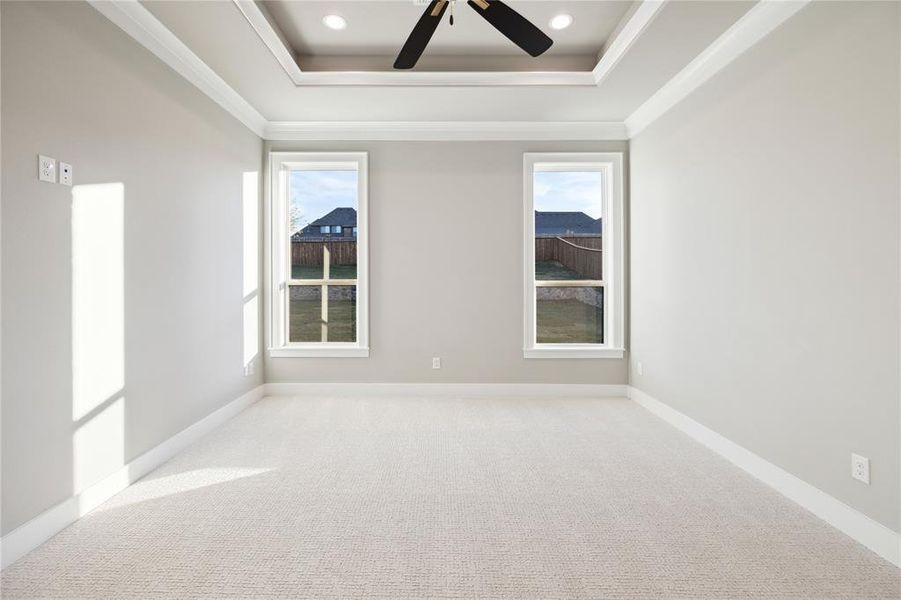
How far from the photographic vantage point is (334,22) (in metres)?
2.90

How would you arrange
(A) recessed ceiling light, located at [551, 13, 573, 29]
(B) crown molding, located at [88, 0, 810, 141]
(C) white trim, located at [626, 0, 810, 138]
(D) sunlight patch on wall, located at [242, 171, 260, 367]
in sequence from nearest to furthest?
(C) white trim, located at [626, 0, 810, 138]
(B) crown molding, located at [88, 0, 810, 141]
(A) recessed ceiling light, located at [551, 13, 573, 29]
(D) sunlight patch on wall, located at [242, 171, 260, 367]

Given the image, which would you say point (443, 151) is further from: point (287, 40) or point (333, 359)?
point (333, 359)

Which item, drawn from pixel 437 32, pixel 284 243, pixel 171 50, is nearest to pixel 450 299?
pixel 284 243

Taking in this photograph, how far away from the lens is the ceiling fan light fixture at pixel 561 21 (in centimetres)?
287

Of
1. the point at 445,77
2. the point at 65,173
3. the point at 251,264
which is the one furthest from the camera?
the point at 251,264

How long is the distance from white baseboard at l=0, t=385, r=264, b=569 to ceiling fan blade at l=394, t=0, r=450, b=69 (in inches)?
111

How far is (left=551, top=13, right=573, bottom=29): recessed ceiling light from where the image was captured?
2.87 m

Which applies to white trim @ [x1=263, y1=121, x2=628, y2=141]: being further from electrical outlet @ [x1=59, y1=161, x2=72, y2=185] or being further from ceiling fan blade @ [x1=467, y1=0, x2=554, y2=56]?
electrical outlet @ [x1=59, y1=161, x2=72, y2=185]

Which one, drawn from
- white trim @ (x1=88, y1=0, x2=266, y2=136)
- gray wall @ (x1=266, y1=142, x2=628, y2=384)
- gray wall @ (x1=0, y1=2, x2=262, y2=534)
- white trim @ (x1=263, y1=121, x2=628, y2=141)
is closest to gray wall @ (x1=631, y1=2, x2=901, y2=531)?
white trim @ (x1=263, y1=121, x2=628, y2=141)

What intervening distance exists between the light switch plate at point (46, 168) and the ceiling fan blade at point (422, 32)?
176 cm

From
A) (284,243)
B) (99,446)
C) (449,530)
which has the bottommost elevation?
(449,530)

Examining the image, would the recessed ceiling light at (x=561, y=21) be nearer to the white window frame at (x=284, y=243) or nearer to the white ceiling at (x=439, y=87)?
the white ceiling at (x=439, y=87)

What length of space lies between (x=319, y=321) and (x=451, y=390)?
1559 millimetres

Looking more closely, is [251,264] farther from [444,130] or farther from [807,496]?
[807,496]
